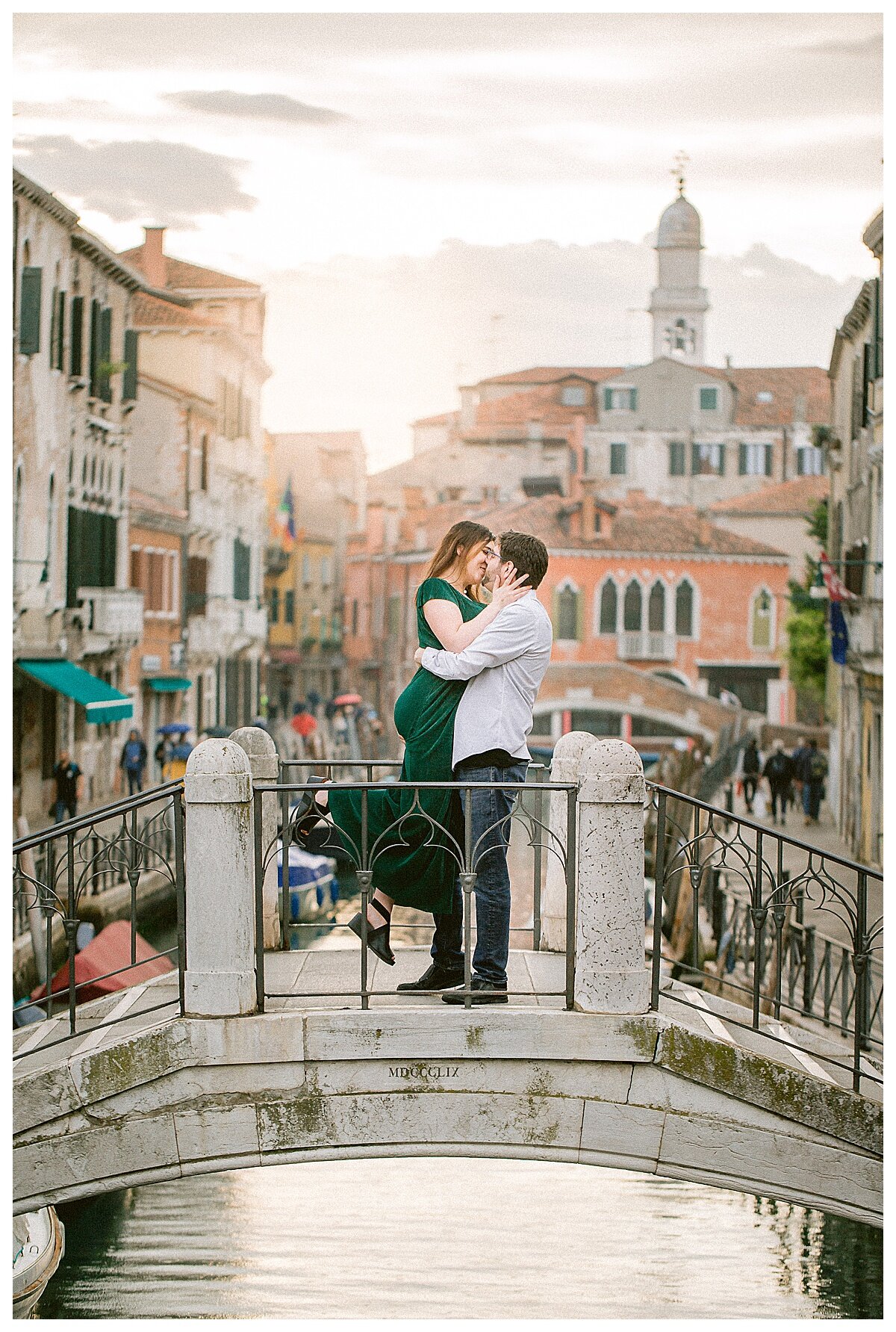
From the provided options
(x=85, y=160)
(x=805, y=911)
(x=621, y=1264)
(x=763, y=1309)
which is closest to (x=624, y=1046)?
(x=763, y=1309)

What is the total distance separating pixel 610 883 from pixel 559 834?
3.26 feet

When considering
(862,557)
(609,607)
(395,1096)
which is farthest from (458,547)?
(609,607)

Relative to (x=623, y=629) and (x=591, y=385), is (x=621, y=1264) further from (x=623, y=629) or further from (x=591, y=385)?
(x=591, y=385)

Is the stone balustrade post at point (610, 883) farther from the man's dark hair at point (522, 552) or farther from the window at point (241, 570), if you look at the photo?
the window at point (241, 570)

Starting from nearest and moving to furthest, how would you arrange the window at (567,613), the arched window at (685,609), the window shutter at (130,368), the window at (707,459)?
the window shutter at (130,368) < the window at (567,613) < the arched window at (685,609) < the window at (707,459)

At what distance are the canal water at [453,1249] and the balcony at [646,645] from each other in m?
20.3

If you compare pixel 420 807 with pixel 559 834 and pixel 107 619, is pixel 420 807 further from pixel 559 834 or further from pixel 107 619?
pixel 107 619

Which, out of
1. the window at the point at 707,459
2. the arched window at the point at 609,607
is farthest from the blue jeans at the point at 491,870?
the window at the point at 707,459

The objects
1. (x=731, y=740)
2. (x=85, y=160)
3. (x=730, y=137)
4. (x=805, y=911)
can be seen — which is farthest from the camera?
(x=731, y=740)

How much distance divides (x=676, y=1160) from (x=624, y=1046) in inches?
13.0

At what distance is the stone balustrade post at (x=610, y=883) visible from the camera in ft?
12.4

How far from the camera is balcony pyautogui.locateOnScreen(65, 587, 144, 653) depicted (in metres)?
17.6

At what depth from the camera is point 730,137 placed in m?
21.4

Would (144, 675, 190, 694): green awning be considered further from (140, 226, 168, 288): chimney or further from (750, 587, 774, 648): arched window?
(750, 587, 774, 648): arched window
